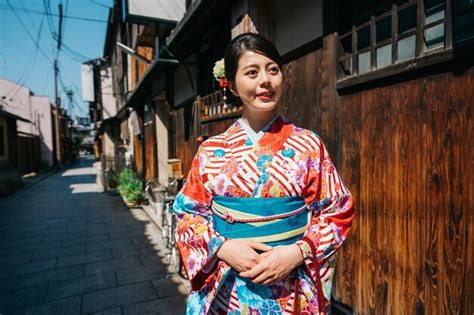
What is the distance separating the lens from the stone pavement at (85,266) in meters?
3.86

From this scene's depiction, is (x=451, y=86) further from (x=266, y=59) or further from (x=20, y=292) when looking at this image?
(x=20, y=292)

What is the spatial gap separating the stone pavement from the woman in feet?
8.44

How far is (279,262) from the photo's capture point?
144cm

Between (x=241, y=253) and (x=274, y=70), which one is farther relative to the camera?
(x=274, y=70)

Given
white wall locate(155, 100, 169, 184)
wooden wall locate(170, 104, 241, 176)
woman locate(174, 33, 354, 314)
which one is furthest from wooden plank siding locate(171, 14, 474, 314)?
white wall locate(155, 100, 169, 184)

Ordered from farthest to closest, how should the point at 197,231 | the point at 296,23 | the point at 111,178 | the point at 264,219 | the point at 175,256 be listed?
the point at 111,178 → the point at 175,256 → the point at 296,23 → the point at 197,231 → the point at 264,219

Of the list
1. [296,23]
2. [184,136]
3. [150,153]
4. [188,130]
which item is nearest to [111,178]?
[150,153]

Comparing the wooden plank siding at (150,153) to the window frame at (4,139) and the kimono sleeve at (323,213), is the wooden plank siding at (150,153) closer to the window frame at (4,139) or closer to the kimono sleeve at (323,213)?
the kimono sleeve at (323,213)

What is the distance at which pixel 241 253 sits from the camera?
147 cm

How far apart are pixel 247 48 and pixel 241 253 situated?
116 centimetres

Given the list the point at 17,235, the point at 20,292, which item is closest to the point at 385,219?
the point at 20,292

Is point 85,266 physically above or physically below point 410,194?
below

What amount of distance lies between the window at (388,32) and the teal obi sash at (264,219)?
1.54 m

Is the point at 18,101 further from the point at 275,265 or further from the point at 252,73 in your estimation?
the point at 275,265
